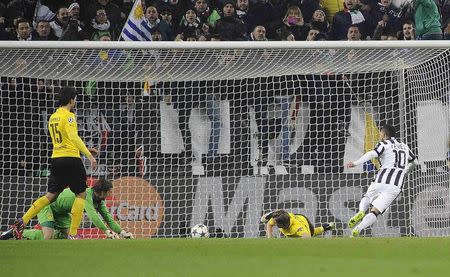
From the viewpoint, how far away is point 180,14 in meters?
15.2

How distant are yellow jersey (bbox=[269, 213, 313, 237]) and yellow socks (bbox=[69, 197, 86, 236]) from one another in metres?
2.05

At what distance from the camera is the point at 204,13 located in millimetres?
15203

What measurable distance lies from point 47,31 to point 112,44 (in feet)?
9.99

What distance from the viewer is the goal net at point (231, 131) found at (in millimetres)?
12406

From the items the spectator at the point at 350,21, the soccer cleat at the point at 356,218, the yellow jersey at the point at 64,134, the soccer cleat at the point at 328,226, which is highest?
the spectator at the point at 350,21

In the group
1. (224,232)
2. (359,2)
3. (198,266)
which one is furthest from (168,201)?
(198,266)

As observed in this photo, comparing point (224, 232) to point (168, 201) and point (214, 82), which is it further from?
point (214, 82)

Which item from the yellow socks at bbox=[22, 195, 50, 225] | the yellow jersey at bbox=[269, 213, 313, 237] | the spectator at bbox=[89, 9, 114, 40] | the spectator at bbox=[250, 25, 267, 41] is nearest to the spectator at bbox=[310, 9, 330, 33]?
the spectator at bbox=[250, 25, 267, 41]

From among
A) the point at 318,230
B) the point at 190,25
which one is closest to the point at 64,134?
the point at 318,230

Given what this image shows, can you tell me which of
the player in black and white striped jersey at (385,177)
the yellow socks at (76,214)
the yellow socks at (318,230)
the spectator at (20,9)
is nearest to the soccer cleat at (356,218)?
the player in black and white striped jersey at (385,177)

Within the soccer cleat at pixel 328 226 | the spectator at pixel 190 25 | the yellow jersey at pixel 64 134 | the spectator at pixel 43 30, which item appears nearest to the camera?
the yellow jersey at pixel 64 134

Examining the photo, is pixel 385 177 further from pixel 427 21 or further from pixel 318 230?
pixel 427 21

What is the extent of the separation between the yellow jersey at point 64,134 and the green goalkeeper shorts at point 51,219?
2.80ft

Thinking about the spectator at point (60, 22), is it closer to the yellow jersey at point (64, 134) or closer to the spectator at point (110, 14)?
the spectator at point (110, 14)
